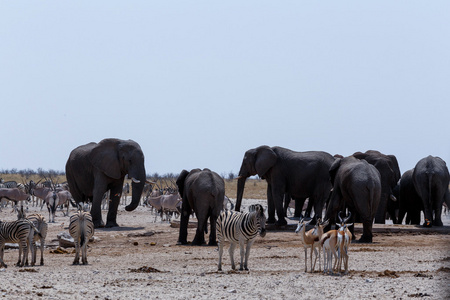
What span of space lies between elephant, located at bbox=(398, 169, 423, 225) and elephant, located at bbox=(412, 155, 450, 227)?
4.09 meters

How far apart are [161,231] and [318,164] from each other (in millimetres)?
5809

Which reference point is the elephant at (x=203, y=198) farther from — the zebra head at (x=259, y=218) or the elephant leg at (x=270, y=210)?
the elephant leg at (x=270, y=210)

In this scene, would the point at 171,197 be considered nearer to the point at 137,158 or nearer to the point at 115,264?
the point at 137,158

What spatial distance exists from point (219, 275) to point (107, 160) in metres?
14.9

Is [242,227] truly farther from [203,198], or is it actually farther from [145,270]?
[203,198]

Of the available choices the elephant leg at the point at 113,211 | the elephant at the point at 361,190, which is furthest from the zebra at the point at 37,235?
the elephant leg at the point at 113,211

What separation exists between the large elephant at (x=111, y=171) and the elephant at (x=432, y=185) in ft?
31.2

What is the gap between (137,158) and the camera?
2772 centimetres

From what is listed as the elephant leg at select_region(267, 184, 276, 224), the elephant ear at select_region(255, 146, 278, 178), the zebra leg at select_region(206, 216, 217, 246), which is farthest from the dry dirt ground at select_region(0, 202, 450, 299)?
the elephant ear at select_region(255, 146, 278, 178)

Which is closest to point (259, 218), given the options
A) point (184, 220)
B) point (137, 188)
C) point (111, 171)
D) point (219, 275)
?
point (219, 275)

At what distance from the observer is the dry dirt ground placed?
1127cm

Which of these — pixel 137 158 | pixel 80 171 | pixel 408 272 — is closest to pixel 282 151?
pixel 137 158

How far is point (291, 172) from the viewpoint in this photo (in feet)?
90.3

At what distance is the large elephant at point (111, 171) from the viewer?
1079 inches
